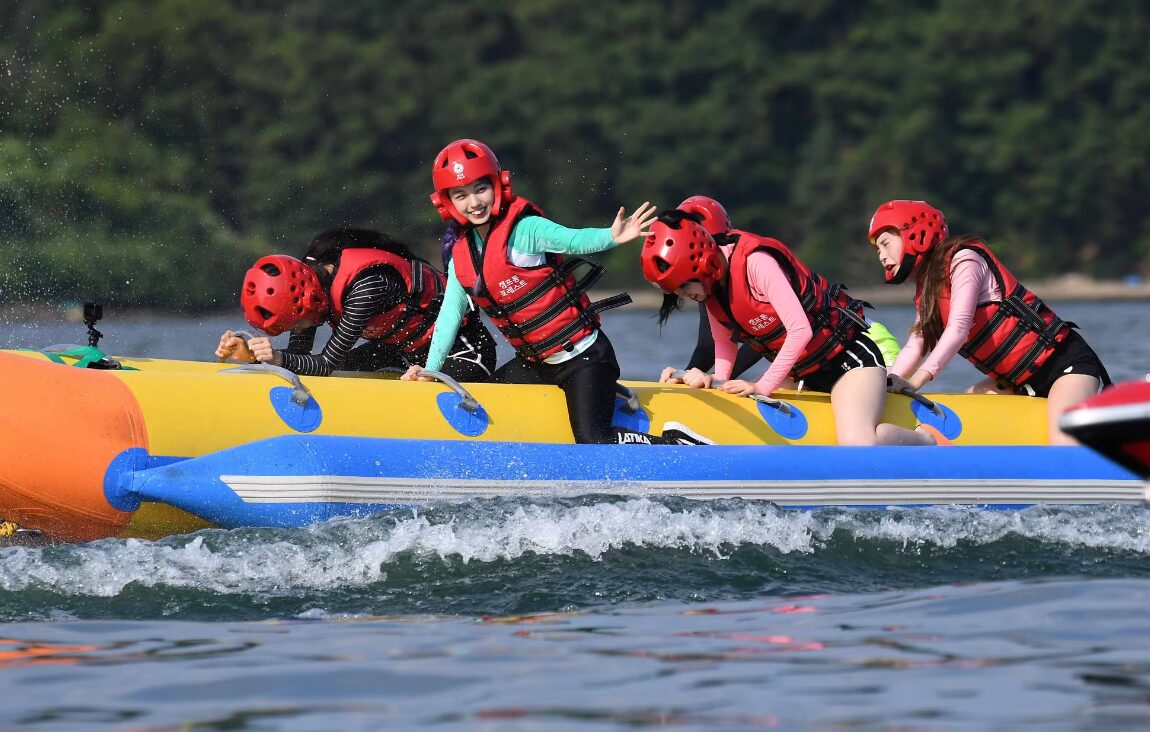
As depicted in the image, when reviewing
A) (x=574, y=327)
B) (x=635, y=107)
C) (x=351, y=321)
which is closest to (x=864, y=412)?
(x=574, y=327)

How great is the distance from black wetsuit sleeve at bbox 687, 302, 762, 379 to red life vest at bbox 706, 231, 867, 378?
34 centimetres

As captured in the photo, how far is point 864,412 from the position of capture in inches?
274

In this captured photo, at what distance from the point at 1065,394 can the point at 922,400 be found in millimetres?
577

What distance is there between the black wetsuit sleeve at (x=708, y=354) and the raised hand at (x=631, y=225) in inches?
42.6

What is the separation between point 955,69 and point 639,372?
26663 mm

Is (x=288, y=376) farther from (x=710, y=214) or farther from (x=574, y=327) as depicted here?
(x=710, y=214)

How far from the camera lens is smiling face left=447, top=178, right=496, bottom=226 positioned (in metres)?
6.59

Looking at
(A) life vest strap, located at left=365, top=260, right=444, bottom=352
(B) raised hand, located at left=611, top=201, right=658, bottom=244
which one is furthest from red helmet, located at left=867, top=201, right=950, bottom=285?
(A) life vest strap, located at left=365, top=260, right=444, bottom=352

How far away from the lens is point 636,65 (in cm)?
4228

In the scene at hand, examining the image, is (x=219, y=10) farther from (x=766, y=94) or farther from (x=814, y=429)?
(x=814, y=429)

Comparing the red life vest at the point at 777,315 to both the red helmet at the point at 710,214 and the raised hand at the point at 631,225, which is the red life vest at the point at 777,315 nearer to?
the red helmet at the point at 710,214

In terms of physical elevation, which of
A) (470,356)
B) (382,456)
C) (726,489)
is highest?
(470,356)

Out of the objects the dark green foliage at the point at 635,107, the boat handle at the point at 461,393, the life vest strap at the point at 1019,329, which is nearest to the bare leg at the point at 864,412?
the life vest strap at the point at 1019,329

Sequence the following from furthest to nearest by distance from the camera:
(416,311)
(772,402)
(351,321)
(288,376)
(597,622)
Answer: (416,311) < (351,321) < (772,402) < (288,376) < (597,622)
